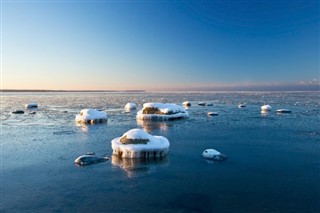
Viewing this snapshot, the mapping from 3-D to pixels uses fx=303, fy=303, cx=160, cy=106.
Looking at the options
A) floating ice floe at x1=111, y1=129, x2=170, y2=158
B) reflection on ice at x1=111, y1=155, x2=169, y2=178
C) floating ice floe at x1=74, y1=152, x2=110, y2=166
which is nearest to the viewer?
reflection on ice at x1=111, y1=155, x2=169, y2=178

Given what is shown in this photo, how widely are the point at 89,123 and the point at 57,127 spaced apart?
4.78 m

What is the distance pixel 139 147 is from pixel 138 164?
1556 millimetres

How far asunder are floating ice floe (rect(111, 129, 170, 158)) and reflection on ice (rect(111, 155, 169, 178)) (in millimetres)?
392

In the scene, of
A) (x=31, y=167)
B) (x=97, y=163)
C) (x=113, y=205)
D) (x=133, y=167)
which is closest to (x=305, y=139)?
(x=133, y=167)

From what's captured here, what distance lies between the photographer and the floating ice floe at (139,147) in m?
20.4

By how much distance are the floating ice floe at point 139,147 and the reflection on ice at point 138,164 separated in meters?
0.39

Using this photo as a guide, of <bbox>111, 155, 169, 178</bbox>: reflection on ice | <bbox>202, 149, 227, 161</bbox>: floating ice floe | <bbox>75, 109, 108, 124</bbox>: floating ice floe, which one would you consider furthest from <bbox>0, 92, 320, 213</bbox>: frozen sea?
<bbox>75, 109, 108, 124</bbox>: floating ice floe

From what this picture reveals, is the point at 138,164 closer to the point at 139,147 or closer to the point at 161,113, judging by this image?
the point at 139,147

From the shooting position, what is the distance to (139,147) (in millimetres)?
20422

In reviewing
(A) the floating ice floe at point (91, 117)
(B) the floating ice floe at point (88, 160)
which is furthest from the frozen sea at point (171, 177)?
(A) the floating ice floe at point (91, 117)

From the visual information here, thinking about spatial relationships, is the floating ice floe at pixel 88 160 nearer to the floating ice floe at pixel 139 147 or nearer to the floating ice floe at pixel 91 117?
the floating ice floe at pixel 139 147

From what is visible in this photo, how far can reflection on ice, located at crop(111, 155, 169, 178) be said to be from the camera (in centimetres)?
1769

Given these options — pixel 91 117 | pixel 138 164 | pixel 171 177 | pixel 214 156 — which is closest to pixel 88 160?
pixel 138 164

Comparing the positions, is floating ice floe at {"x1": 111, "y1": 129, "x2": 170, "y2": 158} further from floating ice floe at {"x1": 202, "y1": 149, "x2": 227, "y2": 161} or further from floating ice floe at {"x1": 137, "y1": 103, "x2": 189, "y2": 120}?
floating ice floe at {"x1": 137, "y1": 103, "x2": 189, "y2": 120}
